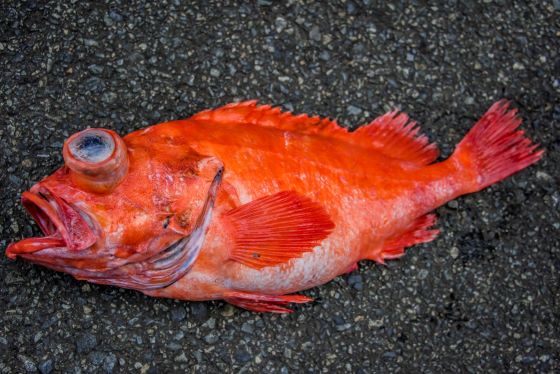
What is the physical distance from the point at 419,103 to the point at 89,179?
5.96ft

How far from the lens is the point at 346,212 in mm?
2951

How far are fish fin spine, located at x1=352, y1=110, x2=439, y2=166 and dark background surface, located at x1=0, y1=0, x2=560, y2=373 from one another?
263 mm

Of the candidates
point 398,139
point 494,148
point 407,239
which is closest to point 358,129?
point 398,139

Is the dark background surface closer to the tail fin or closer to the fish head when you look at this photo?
the tail fin

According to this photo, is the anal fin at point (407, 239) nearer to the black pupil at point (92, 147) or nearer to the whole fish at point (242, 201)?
the whole fish at point (242, 201)

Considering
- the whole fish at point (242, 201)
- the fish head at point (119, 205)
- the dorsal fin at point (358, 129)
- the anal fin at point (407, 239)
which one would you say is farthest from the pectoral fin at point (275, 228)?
the anal fin at point (407, 239)

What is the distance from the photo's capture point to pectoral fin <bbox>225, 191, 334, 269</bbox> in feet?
8.83

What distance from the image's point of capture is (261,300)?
296 cm

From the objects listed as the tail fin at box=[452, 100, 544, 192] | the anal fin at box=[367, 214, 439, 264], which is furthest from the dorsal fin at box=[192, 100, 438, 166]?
the anal fin at box=[367, 214, 439, 264]

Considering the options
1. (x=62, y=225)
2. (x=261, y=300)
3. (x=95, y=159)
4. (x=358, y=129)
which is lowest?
(x=261, y=300)

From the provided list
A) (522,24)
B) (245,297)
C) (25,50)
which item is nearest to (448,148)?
(522,24)

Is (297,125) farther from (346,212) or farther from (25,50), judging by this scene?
(25,50)

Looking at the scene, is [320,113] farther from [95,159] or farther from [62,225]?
[62,225]

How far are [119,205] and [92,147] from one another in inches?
9.5
